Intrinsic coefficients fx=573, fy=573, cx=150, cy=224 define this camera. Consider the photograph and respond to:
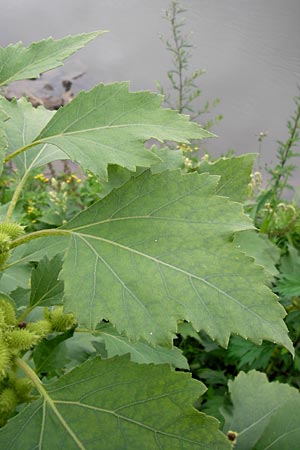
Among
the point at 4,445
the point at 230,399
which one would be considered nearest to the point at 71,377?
the point at 4,445

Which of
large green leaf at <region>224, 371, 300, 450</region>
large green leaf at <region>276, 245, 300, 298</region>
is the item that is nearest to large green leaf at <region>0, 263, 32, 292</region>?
large green leaf at <region>224, 371, 300, 450</region>

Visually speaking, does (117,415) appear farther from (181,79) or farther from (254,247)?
(181,79)

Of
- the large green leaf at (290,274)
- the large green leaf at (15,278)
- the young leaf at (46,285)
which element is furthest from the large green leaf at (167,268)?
the large green leaf at (290,274)

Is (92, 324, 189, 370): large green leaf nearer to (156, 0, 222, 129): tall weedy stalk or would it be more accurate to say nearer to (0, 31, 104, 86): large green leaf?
(0, 31, 104, 86): large green leaf

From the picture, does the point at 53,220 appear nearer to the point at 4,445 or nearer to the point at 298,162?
the point at 4,445

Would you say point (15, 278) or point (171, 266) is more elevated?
point (171, 266)

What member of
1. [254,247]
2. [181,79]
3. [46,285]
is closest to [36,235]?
[46,285]
